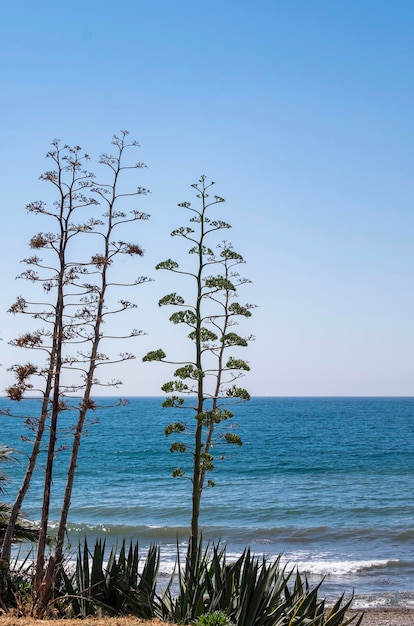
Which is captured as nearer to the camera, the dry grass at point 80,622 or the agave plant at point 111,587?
the dry grass at point 80,622

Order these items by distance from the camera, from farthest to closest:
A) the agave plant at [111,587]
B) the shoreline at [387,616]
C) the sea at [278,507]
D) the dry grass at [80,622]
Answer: the sea at [278,507] < the shoreline at [387,616] < the agave plant at [111,587] < the dry grass at [80,622]

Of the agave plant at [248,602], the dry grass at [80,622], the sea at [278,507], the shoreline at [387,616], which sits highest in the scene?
the agave plant at [248,602]

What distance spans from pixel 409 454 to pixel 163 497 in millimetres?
31634

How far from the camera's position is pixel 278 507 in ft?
113

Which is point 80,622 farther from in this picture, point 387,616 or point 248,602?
point 387,616

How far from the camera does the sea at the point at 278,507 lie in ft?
72.1

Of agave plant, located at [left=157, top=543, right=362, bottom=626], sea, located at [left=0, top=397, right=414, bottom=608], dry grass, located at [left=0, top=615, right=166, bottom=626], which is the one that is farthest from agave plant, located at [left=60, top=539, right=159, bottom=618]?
dry grass, located at [left=0, top=615, right=166, bottom=626]

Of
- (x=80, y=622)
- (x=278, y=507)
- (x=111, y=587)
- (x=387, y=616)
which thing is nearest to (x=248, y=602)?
(x=80, y=622)

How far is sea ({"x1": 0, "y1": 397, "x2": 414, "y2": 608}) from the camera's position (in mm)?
21984

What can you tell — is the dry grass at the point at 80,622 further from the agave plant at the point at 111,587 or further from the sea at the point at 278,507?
the sea at the point at 278,507

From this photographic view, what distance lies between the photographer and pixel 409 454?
63531 millimetres

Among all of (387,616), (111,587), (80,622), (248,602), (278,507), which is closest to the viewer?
(80,622)

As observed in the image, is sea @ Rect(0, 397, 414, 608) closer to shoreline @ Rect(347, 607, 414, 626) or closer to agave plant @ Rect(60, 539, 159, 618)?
agave plant @ Rect(60, 539, 159, 618)

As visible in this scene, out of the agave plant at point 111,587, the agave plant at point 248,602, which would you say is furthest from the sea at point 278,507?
the agave plant at point 248,602
